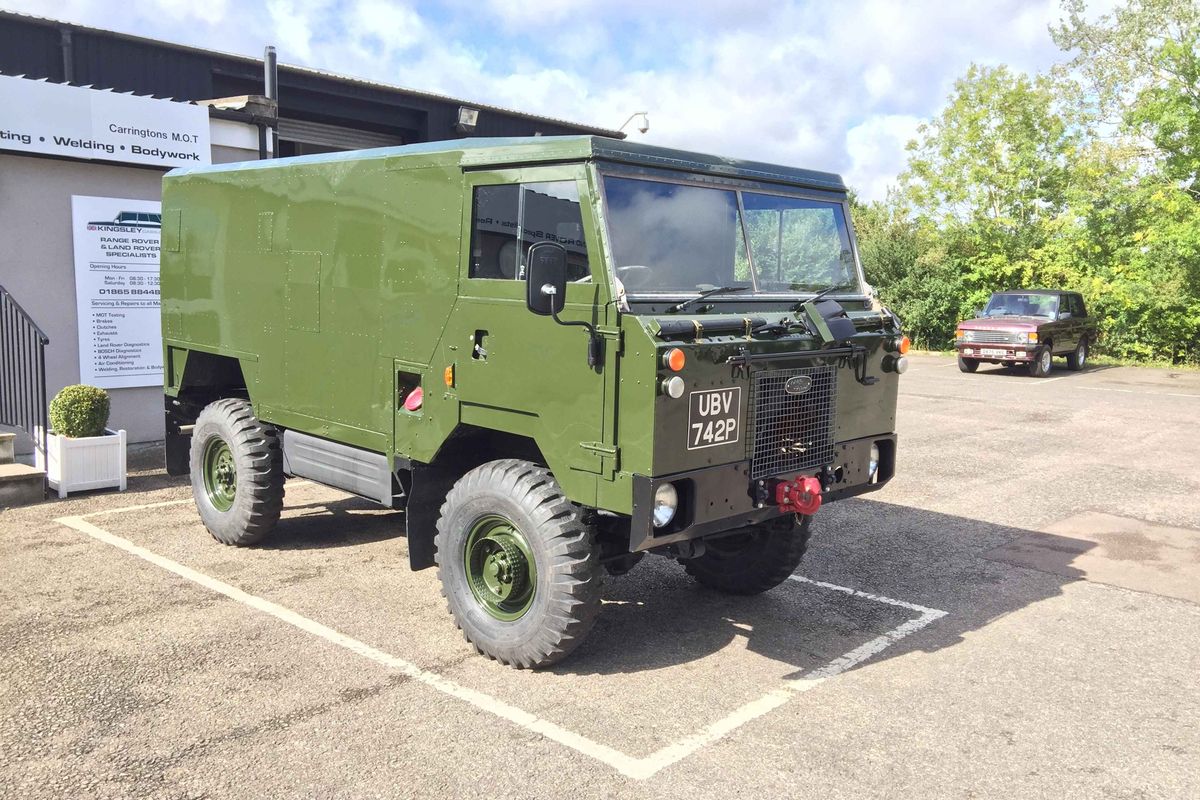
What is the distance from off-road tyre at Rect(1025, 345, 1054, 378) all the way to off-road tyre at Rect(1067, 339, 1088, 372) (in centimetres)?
185

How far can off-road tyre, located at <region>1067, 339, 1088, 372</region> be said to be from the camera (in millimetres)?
23516

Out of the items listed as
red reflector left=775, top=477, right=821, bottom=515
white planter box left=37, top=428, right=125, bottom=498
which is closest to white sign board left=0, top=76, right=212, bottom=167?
white planter box left=37, top=428, right=125, bottom=498

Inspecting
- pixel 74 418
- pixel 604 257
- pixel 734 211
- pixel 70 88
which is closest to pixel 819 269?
pixel 734 211

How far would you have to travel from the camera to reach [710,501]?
15.9 ft

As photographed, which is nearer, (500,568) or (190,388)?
(500,568)

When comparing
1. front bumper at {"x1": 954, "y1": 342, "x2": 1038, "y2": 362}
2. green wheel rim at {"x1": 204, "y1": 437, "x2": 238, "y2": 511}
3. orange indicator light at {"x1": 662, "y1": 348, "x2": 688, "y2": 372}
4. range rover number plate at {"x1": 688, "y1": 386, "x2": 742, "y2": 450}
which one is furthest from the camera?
front bumper at {"x1": 954, "y1": 342, "x2": 1038, "y2": 362}

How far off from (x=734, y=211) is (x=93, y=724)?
13.7 ft

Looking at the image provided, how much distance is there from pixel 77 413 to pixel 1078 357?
22.5 metres

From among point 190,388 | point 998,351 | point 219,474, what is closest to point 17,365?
point 190,388

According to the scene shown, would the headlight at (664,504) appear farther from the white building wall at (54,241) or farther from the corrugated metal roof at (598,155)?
the white building wall at (54,241)

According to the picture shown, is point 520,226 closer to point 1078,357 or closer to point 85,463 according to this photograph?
point 85,463

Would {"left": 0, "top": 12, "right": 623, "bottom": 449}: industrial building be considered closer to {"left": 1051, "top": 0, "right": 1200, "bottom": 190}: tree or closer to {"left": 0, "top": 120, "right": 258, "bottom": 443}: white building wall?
{"left": 0, "top": 120, "right": 258, "bottom": 443}: white building wall

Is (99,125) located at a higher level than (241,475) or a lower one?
higher

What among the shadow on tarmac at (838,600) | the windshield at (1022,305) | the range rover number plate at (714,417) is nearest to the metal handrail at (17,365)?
the shadow on tarmac at (838,600)
